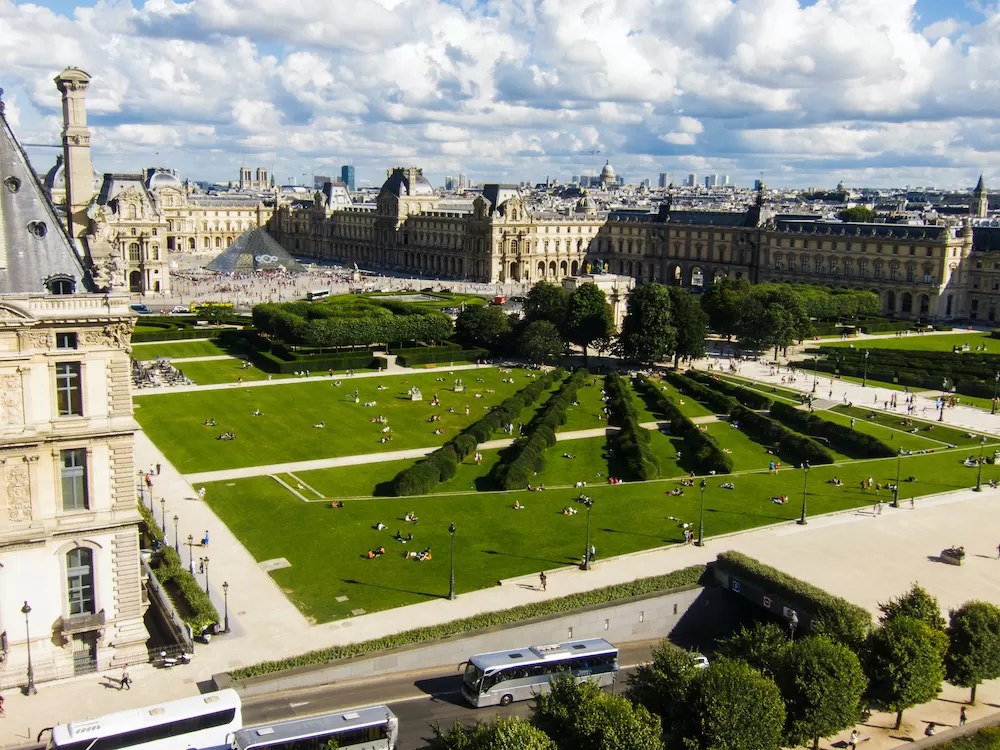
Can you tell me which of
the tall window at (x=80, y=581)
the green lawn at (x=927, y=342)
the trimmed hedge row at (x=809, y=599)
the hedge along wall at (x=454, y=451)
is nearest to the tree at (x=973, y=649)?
the trimmed hedge row at (x=809, y=599)

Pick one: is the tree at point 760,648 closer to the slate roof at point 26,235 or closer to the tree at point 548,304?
the slate roof at point 26,235

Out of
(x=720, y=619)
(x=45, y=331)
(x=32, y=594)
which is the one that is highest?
(x=45, y=331)

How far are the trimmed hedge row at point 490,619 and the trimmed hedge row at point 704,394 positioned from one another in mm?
32230

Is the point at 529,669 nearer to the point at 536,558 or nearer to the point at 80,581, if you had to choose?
the point at 536,558

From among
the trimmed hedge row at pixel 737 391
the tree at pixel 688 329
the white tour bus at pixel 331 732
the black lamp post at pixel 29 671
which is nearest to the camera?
the white tour bus at pixel 331 732

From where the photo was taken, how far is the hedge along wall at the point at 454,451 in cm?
4872

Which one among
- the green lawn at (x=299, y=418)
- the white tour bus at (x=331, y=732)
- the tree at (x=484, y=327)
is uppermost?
the tree at (x=484, y=327)

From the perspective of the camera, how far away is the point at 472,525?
44.6 m

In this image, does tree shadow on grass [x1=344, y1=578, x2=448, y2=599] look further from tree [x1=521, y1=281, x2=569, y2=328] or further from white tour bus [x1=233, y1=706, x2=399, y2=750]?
tree [x1=521, y1=281, x2=569, y2=328]

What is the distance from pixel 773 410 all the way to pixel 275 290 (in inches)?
3211

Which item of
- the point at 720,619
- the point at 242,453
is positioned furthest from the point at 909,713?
the point at 242,453

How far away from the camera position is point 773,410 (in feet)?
222

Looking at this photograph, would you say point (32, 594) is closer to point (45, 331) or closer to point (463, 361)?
point (45, 331)

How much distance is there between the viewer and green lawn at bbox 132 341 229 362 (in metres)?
83.5
